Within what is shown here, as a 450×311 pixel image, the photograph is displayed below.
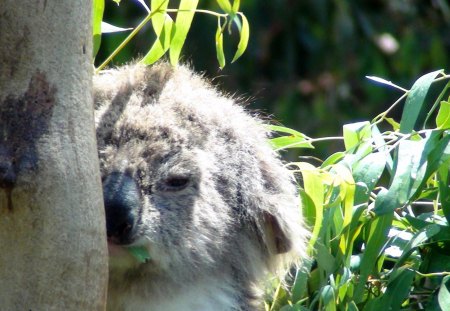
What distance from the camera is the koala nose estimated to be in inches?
69.9

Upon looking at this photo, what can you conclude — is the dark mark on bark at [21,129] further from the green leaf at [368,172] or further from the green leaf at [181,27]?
the green leaf at [368,172]

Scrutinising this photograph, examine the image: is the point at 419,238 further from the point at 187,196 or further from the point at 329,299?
the point at 187,196

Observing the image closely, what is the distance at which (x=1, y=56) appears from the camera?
4.77 feet

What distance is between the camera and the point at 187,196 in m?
1.98

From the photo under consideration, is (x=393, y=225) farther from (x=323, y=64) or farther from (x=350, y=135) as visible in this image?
(x=323, y=64)

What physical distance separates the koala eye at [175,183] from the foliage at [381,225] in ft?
0.77

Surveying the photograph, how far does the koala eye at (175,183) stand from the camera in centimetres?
194

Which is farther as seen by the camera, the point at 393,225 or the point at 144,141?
the point at 393,225

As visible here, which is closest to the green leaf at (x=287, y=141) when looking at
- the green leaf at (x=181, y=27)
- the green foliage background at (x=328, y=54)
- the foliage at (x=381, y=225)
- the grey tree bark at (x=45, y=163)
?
the foliage at (x=381, y=225)

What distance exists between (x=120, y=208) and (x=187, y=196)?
222 mm

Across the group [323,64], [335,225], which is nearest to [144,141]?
[335,225]

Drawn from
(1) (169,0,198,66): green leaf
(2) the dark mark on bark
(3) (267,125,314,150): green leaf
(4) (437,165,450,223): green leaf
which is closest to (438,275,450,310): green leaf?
(4) (437,165,450,223): green leaf

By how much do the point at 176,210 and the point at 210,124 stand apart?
0.24 m

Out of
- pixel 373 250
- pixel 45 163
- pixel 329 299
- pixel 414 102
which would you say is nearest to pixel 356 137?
pixel 414 102
